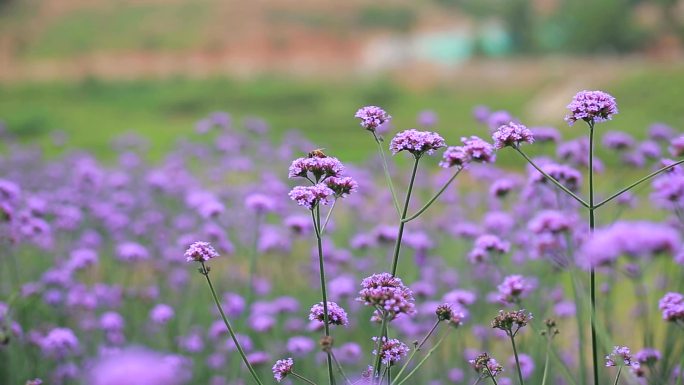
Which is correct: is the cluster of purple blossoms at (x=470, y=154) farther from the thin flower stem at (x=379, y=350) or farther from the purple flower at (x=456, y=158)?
the thin flower stem at (x=379, y=350)

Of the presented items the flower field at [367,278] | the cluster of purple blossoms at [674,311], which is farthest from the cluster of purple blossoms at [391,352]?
the cluster of purple blossoms at [674,311]

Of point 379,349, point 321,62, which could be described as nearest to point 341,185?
point 379,349

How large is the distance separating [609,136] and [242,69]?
131 ft

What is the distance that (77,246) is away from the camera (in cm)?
458

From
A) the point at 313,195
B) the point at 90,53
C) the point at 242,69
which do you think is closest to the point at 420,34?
the point at 242,69

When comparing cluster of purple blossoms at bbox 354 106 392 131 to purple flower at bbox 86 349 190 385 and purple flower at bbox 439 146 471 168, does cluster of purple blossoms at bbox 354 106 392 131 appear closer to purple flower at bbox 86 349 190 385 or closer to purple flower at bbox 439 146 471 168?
purple flower at bbox 439 146 471 168

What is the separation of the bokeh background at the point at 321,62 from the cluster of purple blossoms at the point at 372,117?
642 inches

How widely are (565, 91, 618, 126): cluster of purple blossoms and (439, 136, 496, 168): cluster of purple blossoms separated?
0.24m

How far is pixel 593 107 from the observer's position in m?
1.79

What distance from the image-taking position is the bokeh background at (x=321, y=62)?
25.4 meters

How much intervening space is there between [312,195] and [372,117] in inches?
13.7

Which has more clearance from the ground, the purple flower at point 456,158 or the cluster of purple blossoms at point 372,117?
the cluster of purple blossoms at point 372,117

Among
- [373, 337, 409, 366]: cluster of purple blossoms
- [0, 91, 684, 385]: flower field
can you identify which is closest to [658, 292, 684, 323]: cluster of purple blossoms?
[0, 91, 684, 385]: flower field

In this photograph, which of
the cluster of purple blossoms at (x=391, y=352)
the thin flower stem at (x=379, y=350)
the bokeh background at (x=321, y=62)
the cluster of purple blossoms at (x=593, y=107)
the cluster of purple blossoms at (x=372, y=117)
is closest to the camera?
the thin flower stem at (x=379, y=350)
